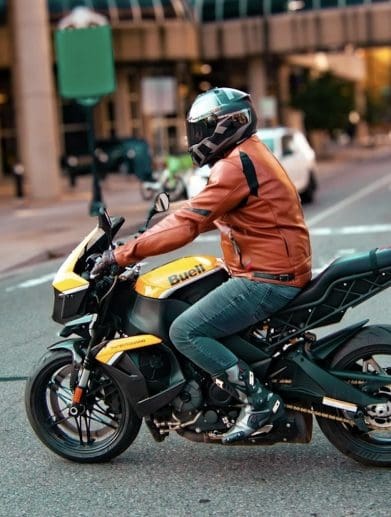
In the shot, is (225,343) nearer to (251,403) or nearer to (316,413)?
(251,403)

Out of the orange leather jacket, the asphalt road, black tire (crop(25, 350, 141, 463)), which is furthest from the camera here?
black tire (crop(25, 350, 141, 463))

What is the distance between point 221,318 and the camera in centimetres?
471

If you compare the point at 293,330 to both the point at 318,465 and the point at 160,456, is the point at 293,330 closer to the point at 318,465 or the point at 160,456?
the point at 318,465

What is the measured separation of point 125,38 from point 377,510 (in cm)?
4044

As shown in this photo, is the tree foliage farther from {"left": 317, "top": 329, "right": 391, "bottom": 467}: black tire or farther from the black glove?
the black glove

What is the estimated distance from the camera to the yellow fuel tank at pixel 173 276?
15.8 ft

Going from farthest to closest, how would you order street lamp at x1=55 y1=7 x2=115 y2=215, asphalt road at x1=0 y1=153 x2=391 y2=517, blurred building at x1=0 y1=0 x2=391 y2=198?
blurred building at x1=0 y1=0 x2=391 y2=198, street lamp at x1=55 y1=7 x2=115 y2=215, asphalt road at x1=0 y1=153 x2=391 y2=517

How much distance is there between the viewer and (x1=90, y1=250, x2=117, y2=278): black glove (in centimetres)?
466

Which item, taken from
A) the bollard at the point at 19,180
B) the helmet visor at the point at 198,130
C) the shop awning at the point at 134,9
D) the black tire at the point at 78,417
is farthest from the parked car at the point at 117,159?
the helmet visor at the point at 198,130

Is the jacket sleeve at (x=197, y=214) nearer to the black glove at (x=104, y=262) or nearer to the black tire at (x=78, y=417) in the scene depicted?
the black glove at (x=104, y=262)

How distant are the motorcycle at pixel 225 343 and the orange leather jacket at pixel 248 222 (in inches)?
5.7

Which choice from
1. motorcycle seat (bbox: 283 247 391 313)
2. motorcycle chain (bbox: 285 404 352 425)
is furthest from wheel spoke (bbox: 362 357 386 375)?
motorcycle seat (bbox: 283 247 391 313)

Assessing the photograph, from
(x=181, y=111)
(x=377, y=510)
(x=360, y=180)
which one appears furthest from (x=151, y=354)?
(x=181, y=111)

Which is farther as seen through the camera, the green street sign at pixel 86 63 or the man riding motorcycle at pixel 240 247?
the green street sign at pixel 86 63
